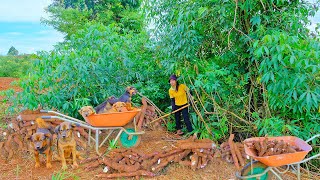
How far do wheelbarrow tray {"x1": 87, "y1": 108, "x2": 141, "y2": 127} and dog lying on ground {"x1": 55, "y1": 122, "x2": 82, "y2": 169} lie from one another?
0.42 metres

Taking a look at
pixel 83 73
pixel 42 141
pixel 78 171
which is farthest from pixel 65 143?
pixel 83 73

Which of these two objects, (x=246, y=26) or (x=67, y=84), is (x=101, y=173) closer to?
(x=67, y=84)

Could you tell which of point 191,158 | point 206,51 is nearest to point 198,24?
point 206,51

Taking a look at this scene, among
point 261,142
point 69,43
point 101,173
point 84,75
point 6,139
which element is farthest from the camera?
point 69,43

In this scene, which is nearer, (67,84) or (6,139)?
(6,139)

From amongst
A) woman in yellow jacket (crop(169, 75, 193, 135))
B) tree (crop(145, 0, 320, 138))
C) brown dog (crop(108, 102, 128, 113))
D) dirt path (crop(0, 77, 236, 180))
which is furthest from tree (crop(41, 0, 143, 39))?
dirt path (crop(0, 77, 236, 180))

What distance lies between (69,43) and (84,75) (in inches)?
39.9

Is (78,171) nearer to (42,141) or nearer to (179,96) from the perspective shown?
(42,141)

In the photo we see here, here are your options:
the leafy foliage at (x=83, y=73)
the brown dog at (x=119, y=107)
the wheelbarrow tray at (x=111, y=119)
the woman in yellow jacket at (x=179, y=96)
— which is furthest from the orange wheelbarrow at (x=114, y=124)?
the woman in yellow jacket at (x=179, y=96)

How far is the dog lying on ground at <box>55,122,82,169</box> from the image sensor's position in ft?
13.5

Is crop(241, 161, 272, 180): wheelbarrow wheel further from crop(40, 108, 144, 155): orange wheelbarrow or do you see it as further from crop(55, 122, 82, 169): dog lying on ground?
crop(55, 122, 82, 169): dog lying on ground

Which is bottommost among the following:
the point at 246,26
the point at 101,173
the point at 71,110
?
the point at 101,173

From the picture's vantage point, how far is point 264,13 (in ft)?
16.9

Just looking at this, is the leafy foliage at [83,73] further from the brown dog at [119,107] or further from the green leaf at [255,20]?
the green leaf at [255,20]
